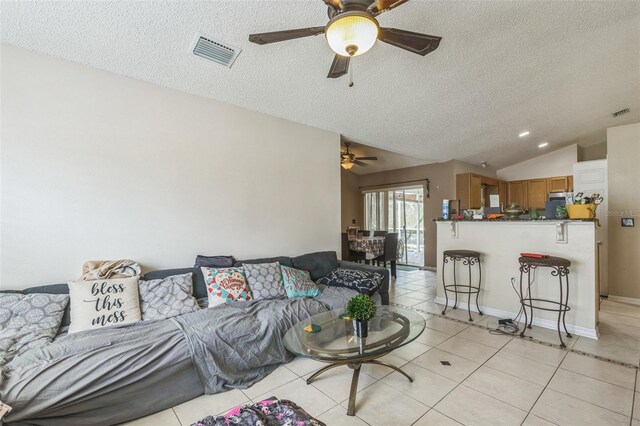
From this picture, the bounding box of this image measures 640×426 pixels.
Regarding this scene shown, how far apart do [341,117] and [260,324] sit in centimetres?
283

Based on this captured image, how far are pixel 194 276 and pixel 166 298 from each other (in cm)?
40

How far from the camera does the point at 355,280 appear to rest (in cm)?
334

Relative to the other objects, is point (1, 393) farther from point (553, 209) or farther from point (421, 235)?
point (421, 235)

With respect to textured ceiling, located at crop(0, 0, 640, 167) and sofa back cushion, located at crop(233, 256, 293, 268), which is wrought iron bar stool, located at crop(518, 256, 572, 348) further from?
sofa back cushion, located at crop(233, 256, 293, 268)

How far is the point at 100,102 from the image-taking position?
2623mm

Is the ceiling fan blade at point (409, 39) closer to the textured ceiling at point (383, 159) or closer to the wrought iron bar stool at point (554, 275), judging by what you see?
the wrought iron bar stool at point (554, 275)

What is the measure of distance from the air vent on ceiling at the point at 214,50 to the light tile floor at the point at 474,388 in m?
2.74

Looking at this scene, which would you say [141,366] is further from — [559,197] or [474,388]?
[559,197]

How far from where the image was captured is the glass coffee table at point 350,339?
1.84 m

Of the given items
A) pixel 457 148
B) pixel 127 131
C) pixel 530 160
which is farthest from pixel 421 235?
pixel 127 131

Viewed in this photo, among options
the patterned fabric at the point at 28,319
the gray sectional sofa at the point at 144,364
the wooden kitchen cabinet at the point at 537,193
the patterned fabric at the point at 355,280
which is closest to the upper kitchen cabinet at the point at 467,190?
the wooden kitchen cabinet at the point at 537,193

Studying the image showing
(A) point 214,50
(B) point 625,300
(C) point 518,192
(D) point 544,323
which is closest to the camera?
(A) point 214,50

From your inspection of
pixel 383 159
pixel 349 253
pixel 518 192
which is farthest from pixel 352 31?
pixel 518 192

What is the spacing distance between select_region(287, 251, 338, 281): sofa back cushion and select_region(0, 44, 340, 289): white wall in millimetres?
270
